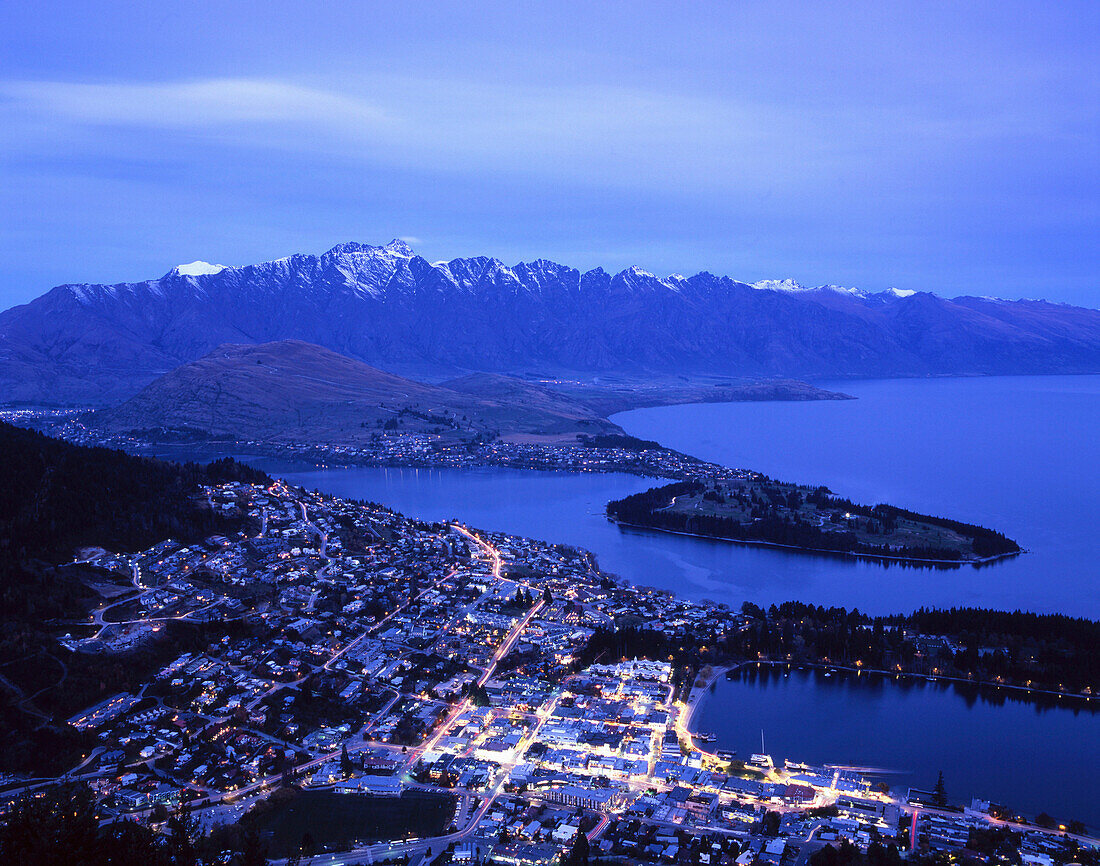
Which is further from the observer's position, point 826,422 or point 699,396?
point 699,396

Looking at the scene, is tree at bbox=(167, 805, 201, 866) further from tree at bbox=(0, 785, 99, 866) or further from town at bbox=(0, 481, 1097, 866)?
town at bbox=(0, 481, 1097, 866)

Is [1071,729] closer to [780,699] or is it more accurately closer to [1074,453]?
[780,699]

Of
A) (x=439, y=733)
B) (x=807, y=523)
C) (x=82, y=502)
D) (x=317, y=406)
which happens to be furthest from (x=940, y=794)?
(x=317, y=406)

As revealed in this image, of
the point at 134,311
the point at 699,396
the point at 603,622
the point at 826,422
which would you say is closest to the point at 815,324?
the point at 699,396

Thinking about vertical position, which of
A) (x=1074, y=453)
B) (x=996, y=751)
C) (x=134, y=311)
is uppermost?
(x=134, y=311)

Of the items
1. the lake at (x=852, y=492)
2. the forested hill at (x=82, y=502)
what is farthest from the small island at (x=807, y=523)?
the forested hill at (x=82, y=502)

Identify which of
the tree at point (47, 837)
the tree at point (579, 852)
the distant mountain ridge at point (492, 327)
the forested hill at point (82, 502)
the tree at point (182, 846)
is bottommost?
the tree at point (579, 852)

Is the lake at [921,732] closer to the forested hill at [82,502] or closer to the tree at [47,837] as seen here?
the tree at [47,837]
